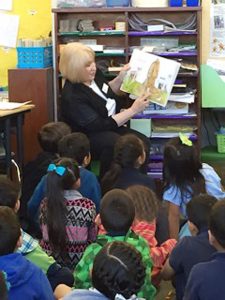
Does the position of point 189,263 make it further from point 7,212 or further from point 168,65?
point 168,65

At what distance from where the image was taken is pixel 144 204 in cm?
242

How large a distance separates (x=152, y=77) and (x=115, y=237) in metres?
2.25

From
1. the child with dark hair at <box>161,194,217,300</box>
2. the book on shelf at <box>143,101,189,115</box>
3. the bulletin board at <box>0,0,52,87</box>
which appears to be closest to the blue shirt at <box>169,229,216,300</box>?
the child with dark hair at <box>161,194,217,300</box>

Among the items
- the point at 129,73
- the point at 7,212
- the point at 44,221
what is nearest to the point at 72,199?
the point at 44,221

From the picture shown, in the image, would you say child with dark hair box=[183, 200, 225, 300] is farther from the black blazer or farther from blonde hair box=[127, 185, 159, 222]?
the black blazer

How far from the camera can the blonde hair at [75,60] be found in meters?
3.91

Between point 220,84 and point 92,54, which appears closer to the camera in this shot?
point 92,54

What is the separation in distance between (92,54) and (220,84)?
1.10 m

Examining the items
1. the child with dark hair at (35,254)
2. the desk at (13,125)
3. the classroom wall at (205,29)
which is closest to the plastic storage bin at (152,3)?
the classroom wall at (205,29)

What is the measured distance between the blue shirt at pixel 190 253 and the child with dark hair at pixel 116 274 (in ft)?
1.55

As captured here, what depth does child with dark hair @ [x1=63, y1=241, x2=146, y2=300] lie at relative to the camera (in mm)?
1493

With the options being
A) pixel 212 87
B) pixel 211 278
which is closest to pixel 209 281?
pixel 211 278

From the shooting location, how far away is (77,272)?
1955mm

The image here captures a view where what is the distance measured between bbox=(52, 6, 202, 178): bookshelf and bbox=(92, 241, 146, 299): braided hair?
2886 millimetres
